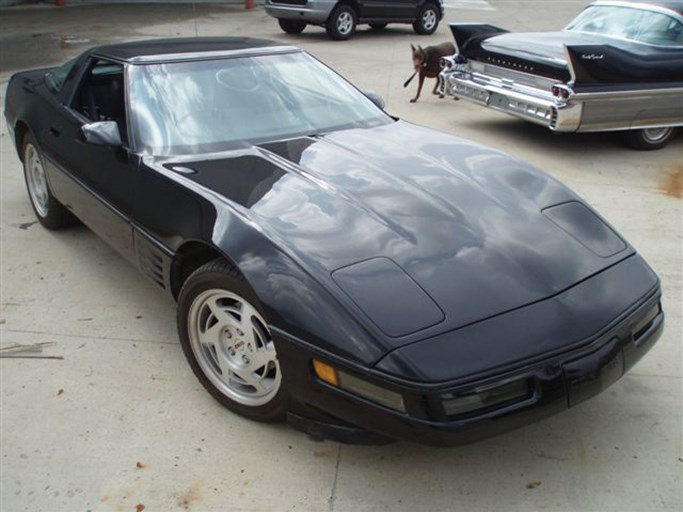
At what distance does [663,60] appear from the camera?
6.50 meters

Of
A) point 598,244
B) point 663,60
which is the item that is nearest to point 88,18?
point 663,60

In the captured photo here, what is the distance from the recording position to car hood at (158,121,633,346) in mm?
2277

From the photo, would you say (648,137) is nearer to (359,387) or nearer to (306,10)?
(359,387)

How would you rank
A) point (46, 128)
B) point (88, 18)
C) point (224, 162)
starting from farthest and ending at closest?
point (88, 18)
point (46, 128)
point (224, 162)

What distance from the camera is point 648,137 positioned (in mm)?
6844

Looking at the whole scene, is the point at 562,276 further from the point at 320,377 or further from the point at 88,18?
the point at 88,18

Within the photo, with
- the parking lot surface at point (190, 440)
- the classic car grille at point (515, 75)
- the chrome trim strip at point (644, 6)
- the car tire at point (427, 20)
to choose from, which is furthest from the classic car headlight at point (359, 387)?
the car tire at point (427, 20)

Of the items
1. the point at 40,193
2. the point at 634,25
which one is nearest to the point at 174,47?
the point at 40,193

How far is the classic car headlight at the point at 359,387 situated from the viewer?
6.86ft

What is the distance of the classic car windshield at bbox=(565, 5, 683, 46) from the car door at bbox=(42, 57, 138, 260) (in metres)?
5.45

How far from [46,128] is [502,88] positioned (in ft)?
15.2

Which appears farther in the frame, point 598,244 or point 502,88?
point 502,88

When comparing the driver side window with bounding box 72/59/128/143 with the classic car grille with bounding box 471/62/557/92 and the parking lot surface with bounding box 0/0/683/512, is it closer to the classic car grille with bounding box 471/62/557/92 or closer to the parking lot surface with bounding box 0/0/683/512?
the parking lot surface with bounding box 0/0/683/512

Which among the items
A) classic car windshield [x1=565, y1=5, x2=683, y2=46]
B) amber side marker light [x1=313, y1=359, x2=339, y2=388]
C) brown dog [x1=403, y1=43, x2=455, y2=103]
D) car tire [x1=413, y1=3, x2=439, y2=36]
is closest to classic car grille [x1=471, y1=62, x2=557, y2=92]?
brown dog [x1=403, y1=43, x2=455, y2=103]
